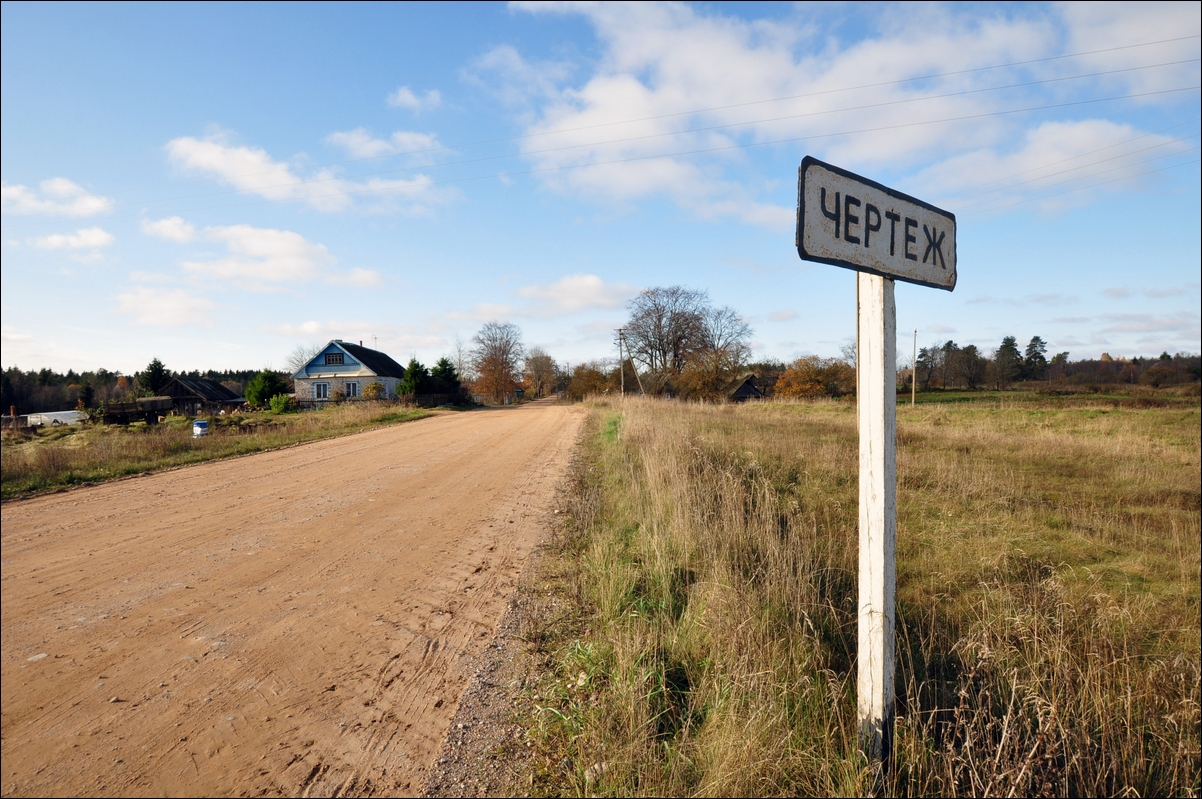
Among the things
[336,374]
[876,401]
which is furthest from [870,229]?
[336,374]

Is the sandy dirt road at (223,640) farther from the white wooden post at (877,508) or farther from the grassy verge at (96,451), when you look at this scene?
the white wooden post at (877,508)

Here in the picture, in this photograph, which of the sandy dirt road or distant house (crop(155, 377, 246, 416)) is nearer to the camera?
the sandy dirt road

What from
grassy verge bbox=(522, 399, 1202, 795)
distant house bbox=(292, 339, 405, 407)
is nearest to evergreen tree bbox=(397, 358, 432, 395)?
distant house bbox=(292, 339, 405, 407)

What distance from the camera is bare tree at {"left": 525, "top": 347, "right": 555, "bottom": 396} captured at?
8031 centimetres

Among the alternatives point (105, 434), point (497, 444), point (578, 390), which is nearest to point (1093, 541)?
point (105, 434)

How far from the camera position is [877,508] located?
7.43ft

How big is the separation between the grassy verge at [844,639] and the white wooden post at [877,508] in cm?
19

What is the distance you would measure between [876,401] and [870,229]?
0.67 metres

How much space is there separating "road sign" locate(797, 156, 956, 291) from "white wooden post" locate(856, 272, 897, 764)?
0.15m

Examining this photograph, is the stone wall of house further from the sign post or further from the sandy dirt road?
the sign post

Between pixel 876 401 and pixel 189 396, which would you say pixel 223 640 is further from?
pixel 876 401

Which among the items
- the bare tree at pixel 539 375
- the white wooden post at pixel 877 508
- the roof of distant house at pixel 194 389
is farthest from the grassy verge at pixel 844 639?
the bare tree at pixel 539 375

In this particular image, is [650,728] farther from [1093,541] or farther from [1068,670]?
[1093,541]

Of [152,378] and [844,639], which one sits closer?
[152,378]
